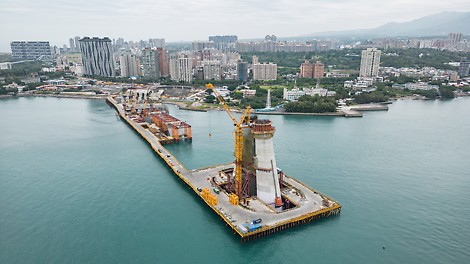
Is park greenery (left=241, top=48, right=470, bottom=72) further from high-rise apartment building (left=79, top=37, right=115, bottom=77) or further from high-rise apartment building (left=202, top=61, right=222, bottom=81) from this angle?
high-rise apartment building (left=79, top=37, right=115, bottom=77)

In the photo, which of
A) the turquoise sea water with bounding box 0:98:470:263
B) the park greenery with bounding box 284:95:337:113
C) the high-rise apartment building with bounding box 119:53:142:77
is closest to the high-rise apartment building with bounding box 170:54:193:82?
the high-rise apartment building with bounding box 119:53:142:77

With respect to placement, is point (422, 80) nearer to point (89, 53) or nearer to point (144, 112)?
point (144, 112)

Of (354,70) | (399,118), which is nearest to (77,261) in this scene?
(399,118)

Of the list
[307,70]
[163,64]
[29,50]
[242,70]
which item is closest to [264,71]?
[242,70]

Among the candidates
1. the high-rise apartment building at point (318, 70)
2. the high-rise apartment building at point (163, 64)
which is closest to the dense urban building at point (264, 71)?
the high-rise apartment building at point (318, 70)

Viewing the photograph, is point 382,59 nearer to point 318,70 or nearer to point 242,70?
point 318,70

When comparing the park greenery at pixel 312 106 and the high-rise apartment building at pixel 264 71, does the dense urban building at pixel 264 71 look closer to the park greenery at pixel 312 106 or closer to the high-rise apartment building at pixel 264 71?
the high-rise apartment building at pixel 264 71
